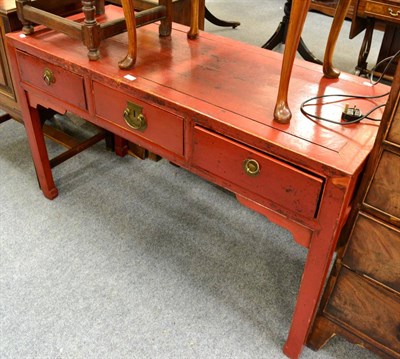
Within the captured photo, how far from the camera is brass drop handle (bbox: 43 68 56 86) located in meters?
1.45

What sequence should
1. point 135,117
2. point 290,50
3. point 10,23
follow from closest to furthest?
point 290,50 → point 135,117 → point 10,23

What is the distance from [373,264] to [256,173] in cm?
37

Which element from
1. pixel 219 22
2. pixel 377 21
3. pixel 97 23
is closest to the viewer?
pixel 97 23

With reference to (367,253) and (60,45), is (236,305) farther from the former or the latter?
(60,45)

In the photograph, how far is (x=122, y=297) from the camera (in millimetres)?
1533

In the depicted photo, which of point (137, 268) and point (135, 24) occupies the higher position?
point (135, 24)

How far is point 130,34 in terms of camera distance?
129 cm

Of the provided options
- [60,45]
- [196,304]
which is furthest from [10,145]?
[196,304]

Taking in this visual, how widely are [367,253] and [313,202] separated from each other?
0.22 meters

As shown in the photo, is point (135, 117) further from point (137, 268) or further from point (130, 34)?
point (137, 268)

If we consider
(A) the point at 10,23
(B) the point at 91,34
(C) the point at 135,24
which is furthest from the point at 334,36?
(A) the point at 10,23

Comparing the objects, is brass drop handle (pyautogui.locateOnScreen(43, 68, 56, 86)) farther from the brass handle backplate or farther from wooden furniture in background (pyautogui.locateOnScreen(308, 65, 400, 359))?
wooden furniture in background (pyautogui.locateOnScreen(308, 65, 400, 359))

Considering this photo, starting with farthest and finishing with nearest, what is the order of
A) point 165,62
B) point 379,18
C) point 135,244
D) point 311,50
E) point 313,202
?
point 311,50 → point 379,18 → point 135,244 → point 165,62 → point 313,202

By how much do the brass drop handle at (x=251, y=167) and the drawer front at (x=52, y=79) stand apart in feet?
2.05
